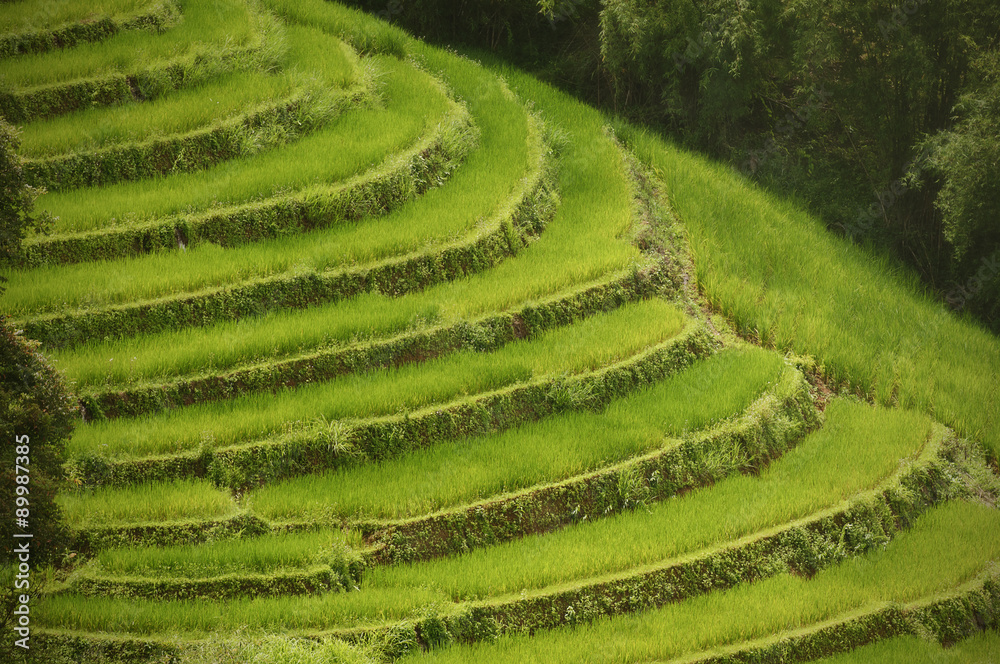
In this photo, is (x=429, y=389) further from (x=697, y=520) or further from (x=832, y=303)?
(x=832, y=303)

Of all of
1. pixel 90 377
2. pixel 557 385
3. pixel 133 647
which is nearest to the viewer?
pixel 133 647

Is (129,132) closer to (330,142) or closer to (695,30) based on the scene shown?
(330,142)

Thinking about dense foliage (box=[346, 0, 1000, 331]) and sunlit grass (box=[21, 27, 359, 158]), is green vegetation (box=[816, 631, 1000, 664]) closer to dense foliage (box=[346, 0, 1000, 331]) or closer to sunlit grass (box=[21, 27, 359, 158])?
dense foliage (box=[346, 0, 1000, 331])

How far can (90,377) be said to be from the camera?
29.9 feet

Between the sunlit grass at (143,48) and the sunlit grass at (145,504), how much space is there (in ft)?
19.9

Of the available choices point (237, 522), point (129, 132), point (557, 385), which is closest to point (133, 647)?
point (237, 522)

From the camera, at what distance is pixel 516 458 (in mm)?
9266

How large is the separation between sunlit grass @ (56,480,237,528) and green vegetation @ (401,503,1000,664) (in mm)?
2328

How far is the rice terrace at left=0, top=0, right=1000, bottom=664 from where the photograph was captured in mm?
7957

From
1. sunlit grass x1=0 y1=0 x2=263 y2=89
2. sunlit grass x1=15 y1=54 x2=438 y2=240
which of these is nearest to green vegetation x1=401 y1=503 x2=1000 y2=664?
sunlit grass x1=15 y1=54 x2=438 y2=240

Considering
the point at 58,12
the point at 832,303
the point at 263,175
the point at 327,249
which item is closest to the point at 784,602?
the point at 832,303

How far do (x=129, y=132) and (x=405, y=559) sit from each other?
6513 millimetres

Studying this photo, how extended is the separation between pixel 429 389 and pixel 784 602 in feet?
12.8

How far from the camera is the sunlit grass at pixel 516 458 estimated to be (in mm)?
8703
